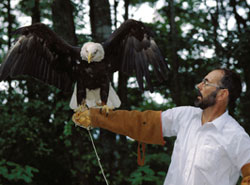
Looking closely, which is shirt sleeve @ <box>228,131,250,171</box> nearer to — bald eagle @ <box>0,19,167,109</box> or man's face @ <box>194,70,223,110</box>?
man's face @ <box>194,70,223,110</box>

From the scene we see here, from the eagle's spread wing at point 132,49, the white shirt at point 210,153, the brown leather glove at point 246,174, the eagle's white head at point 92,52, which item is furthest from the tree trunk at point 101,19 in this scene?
the brown leather glove at point 246,174

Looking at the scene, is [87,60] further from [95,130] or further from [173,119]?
[95,130]

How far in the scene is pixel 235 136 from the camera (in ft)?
7.84

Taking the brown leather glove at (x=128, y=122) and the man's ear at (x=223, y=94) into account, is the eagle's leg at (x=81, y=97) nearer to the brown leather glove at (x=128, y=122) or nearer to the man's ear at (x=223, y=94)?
the brown leather glove at (x=128, y=122)

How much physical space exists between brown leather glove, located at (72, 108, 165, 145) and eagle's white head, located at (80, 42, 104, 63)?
518mm

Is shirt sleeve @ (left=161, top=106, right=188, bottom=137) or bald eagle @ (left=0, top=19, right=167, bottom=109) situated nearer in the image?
shirt sleeve @ (left=161, top=106, right=188, bottom=137)

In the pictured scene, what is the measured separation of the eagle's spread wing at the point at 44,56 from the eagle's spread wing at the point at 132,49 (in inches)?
15.8

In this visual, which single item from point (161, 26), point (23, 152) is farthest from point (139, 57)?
point (161, 26)

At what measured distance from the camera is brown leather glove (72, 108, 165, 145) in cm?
280

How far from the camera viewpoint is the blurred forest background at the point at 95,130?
5410mm

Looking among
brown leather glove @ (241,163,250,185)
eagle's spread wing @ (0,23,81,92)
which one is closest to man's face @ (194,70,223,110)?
brown leather glove @ (241,163,250,185)

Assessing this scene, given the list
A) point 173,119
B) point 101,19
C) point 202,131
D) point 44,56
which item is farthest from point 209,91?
point 101,19

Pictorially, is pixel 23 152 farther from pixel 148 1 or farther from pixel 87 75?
pixel 148 1

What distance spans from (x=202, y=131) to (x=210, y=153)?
22cm
